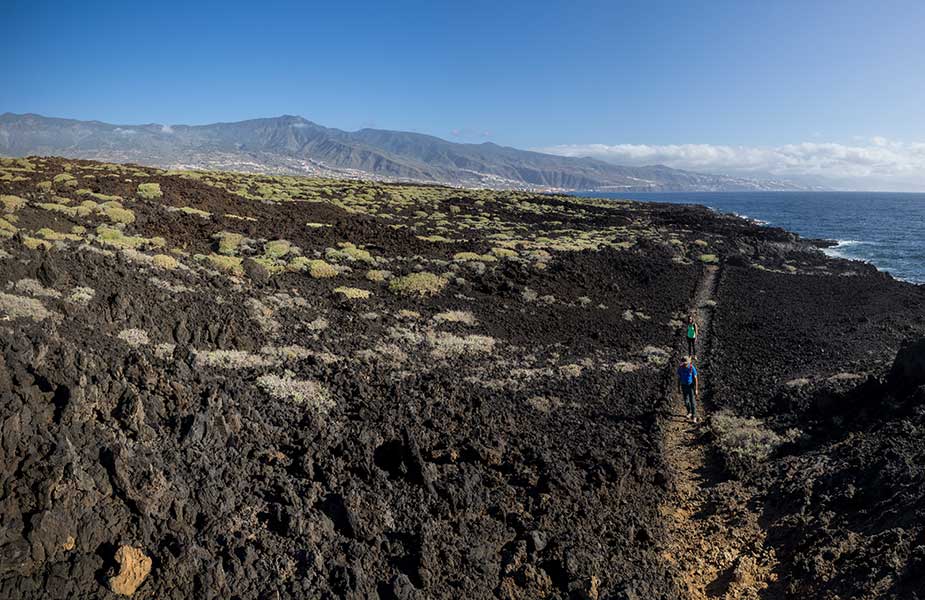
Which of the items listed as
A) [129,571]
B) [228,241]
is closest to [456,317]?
[228,241]

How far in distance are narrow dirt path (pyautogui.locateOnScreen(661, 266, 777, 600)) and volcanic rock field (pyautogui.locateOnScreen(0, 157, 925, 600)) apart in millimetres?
57

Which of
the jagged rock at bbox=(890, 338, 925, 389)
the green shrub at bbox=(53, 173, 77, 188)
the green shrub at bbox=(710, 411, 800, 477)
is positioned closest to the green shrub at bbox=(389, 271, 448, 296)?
the green shrub at bbox=(710, 411, 800, 477)

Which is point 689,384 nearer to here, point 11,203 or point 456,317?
point 456,317

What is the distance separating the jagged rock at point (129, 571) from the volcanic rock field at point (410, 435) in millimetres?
32

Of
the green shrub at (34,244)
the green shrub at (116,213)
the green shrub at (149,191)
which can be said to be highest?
the green shrub at (149,191)

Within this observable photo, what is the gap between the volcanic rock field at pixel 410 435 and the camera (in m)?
7.73

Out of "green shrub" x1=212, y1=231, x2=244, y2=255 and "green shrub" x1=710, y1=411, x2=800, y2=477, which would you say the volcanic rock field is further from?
"green shrub" x1=212, y1=231, x2=244, y2=255

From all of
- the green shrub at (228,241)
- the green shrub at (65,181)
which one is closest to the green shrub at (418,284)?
the green shrub at (228,241)

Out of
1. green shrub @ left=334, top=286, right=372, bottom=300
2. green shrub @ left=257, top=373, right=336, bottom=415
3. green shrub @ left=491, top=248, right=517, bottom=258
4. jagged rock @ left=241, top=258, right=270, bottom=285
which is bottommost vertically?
green shrub @ left=257, top=373, right=336, bottom=415

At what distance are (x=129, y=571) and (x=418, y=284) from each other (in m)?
21.0

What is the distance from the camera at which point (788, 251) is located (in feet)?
171

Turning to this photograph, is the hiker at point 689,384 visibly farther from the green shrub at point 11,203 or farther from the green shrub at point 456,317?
the green shrub at point 11,203

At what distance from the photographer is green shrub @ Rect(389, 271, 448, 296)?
26266 mm

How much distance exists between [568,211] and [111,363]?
68.1 meters
